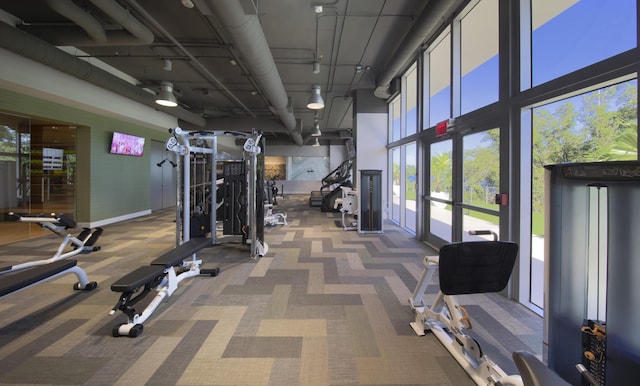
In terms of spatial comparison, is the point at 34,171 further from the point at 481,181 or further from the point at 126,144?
the point at 481,181

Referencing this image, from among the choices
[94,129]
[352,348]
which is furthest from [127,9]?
[352,348]

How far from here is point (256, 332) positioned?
7.58ft

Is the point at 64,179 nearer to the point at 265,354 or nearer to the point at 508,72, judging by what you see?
the point at 265,354

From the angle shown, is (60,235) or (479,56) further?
(60,235)

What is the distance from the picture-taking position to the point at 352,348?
211cm

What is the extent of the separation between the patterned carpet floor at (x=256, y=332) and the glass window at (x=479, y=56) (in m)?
2.41

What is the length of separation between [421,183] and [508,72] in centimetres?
267

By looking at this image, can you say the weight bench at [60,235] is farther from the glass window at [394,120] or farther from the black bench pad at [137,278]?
the glass window at [394,120]

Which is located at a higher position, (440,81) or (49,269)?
(440,81)

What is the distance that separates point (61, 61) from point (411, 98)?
256 inches

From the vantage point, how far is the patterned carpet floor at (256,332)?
1841 millimetres

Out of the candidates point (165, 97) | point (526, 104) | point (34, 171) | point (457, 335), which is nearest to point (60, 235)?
point (165, 97)

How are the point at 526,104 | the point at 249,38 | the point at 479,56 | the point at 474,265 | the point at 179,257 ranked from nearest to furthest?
the point at 474,265 → the point at 526,104 → the point at 179,257 → the point at 479,56 → the point at 249,38

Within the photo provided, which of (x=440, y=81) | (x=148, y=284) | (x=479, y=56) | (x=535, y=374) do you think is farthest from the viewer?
(x=440, y=81)
